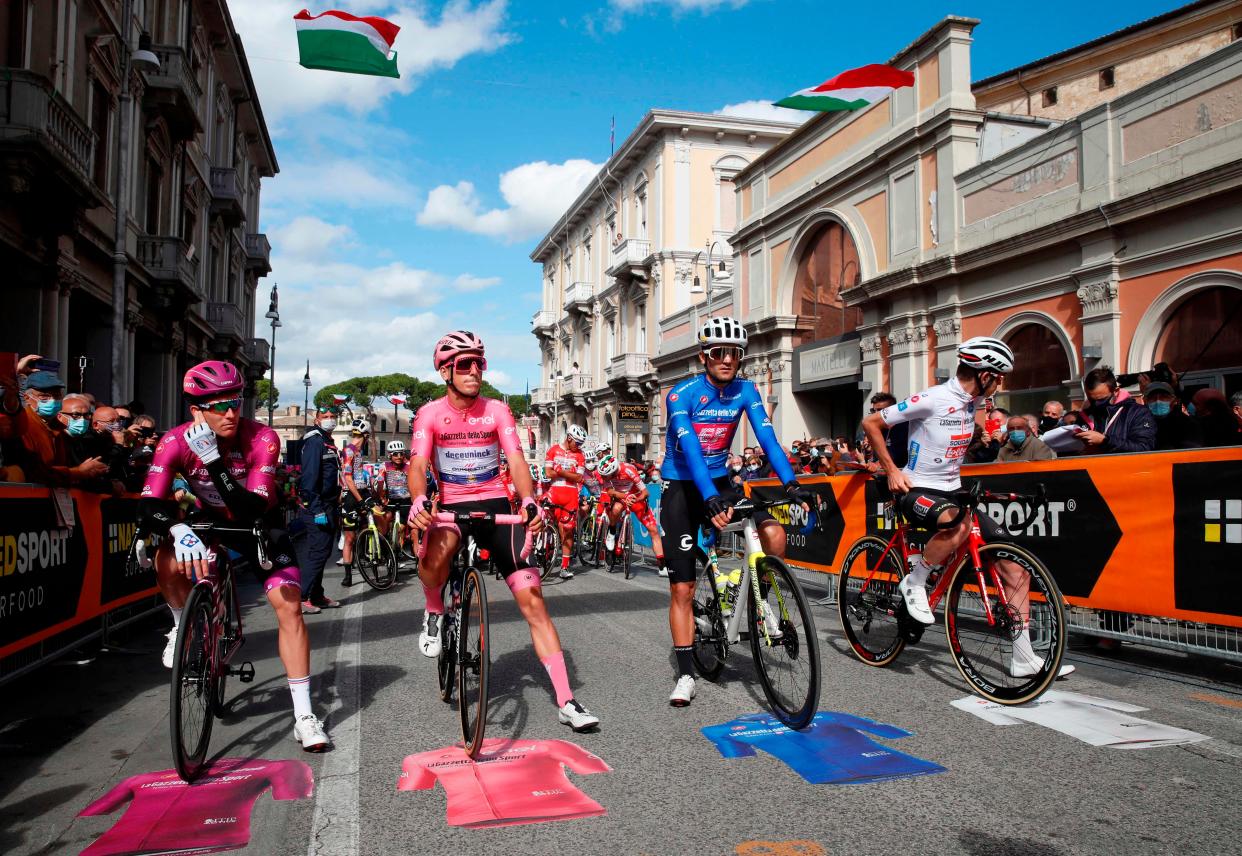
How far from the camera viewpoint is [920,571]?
5730 mm

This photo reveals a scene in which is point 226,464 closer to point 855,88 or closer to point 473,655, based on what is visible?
point 473,655

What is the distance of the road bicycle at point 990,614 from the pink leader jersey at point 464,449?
8.69 ft


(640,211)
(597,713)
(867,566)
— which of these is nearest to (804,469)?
(867,566)

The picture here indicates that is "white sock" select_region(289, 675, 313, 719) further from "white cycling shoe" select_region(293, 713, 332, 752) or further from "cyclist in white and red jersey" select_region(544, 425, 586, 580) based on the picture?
"cyclist in white and red jersey" select_region(544, 425, 586, 580)

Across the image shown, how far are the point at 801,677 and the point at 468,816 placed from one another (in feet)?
6.17

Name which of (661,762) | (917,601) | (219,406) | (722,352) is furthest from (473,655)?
(917,601)

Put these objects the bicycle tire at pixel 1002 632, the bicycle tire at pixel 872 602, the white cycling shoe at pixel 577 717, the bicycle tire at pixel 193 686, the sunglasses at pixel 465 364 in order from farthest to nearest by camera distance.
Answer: the bicycle tire at pixel 872 602 → the sunglasses at pixel 465 364 → the bicycle tire at pixel 1002 632 → the white cycling shoe at pixel 577 717 → the bicycle tire at pixel 193 686

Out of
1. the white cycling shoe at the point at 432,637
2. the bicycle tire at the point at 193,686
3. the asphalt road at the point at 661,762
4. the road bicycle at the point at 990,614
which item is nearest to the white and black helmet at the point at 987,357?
the road bicycle at the point at 990,614

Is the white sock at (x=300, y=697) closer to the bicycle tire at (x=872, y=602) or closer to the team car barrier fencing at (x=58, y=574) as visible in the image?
the team car barrier fencing at (x=58, y=574)

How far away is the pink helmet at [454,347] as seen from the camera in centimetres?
510

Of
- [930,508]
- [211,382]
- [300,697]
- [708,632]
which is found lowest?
[300,697]

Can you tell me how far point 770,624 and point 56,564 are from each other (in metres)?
4.63

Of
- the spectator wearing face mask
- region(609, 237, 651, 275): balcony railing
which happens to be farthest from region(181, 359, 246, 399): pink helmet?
region(609, 237, 651, 275): balcony railing

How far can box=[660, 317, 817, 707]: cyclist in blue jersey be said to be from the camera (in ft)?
17.7
